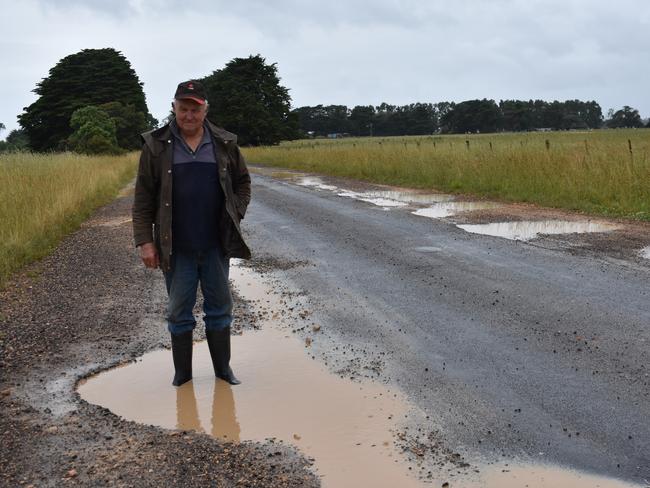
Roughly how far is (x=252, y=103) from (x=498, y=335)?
67.3 metres

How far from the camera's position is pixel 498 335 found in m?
5.65

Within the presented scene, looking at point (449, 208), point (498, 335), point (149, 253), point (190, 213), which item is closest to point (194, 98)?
point (190, 213)

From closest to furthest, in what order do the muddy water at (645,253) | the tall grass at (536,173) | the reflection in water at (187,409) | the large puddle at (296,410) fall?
the large puddle at (296,410) < the reflection in water at (187,409) < the muddy water at (645,253) < the tall grass at (536,173)

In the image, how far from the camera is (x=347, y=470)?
11.5 feet

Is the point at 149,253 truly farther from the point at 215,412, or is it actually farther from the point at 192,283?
the point at 215,412

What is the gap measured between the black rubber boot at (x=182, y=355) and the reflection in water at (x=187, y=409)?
6 centimetres

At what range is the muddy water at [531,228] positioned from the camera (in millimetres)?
10641

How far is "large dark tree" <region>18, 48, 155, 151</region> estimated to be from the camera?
62.0m

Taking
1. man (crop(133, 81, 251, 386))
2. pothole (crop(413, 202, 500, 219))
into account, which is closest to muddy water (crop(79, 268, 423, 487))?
man (crop(133, 81, 251, 386))

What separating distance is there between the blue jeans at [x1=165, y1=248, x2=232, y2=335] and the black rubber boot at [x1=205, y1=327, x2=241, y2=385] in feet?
0.15

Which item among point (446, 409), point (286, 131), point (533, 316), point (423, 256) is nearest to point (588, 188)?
point (423, 256)

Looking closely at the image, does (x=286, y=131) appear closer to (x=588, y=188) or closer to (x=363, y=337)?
(x=588, y=188)

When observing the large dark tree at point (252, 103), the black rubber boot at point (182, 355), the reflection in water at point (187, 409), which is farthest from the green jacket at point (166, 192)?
the large dark tree at point (252, 103)

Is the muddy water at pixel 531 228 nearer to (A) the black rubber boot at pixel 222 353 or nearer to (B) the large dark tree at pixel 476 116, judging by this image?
(A) the black rubber boot at pixel 222 353
